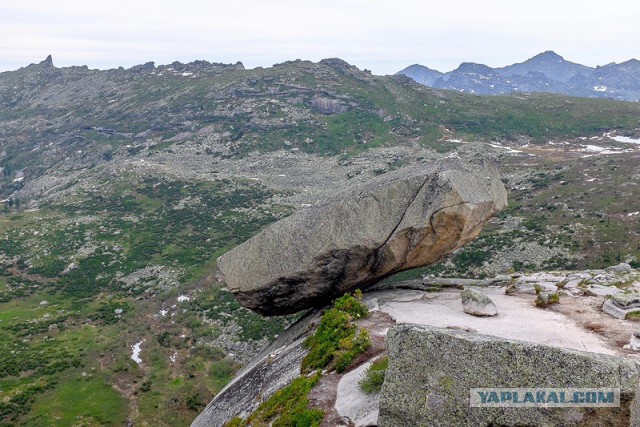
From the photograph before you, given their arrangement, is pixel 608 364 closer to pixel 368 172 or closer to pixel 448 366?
pixel 448 366

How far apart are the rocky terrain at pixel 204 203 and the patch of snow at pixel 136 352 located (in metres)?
0.51

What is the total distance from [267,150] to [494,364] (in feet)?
415

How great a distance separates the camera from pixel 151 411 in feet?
121

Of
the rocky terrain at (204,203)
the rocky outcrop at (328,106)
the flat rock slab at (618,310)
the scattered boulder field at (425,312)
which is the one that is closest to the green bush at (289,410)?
the scattered boulder field at (425,312)

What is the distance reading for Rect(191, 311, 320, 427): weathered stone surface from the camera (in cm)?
1697

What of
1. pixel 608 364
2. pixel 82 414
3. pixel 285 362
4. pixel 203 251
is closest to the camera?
pixel 608 364

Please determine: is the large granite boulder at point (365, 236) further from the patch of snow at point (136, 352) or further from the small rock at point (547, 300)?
the patch of snow at point (136, 352)

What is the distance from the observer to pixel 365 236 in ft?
66.1

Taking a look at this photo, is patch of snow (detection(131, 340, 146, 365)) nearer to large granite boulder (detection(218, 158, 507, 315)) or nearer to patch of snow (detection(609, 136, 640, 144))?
large granite boulder (detection(218, 158, 507, 315))

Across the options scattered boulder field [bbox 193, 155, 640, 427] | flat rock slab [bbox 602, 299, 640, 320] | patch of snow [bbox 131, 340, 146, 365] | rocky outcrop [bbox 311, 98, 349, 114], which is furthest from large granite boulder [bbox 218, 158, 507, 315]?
rocky outcrop [bbox 311, 98, 349, 114]

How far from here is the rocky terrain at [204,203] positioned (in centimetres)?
4262

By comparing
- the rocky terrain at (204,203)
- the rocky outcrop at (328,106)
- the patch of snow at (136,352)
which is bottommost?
the patch of snow at (136,352)

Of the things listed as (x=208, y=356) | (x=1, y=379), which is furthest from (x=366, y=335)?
(x=1, y=379)

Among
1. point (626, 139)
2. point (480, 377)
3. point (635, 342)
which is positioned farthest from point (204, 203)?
point (626, 139)
